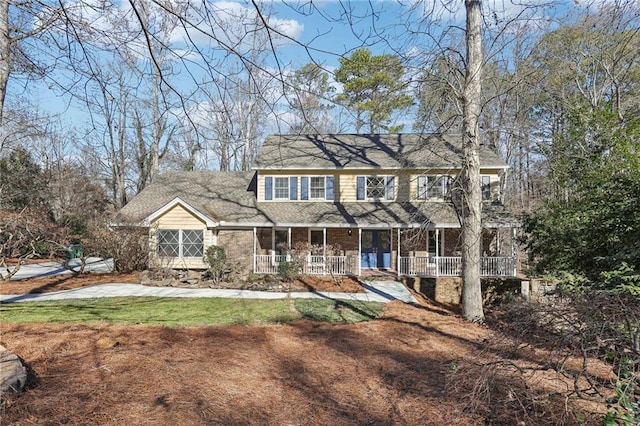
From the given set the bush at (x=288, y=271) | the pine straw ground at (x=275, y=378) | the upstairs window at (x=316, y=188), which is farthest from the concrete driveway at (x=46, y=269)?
the upstairs window at (x=316, y=188)

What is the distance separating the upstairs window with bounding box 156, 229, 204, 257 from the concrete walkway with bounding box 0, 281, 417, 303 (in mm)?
2838

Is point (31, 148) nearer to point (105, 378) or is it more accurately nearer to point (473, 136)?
point (105, 378)

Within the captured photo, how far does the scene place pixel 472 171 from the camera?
929 cm

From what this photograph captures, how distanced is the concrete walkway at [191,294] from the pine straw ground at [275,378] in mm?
3755

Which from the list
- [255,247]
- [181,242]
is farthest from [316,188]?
[181,242]

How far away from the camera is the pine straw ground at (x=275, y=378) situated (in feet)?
12.4

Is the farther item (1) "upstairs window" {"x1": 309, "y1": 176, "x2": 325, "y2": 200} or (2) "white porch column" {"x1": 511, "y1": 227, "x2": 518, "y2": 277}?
(1) "upstairs window" {"x1": 309, "y1": 176, "x2": 325, "y2": 200}

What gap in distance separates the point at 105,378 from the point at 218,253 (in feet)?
32.2

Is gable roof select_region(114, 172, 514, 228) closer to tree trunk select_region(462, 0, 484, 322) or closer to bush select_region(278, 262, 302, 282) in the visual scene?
bush select_region(278, 262, 302, 282)

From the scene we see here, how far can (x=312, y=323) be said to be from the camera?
8422 millimetres

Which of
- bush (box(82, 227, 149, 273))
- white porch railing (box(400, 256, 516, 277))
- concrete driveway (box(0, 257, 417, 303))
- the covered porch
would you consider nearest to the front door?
the covered porch

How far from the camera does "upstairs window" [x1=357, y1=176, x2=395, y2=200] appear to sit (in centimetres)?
1709

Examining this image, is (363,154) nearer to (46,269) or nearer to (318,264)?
(318,264)

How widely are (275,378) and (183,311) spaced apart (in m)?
4.79
